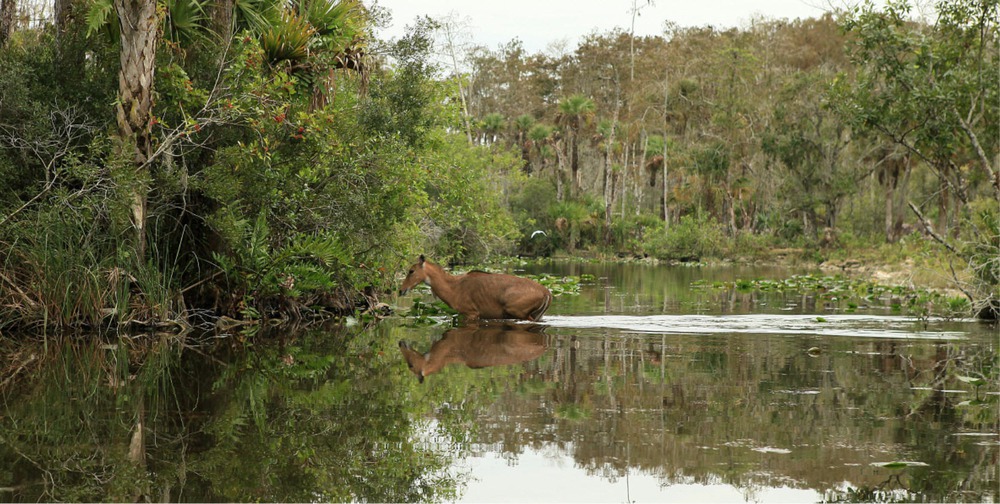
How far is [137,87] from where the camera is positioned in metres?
13.1

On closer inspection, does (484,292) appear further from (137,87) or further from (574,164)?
(574,164)

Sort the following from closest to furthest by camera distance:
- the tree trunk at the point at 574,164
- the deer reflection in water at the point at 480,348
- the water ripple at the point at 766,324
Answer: the deer reflection in water at the point at 480,348
the water ripple at the point at 766,324
the tree trunk at the point at 574,164

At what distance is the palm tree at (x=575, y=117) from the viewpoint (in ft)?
194

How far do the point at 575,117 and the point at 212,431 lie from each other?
178ft

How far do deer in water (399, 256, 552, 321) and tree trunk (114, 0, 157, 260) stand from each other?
13.8 feet

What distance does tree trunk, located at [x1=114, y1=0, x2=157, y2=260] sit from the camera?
42.6 feet

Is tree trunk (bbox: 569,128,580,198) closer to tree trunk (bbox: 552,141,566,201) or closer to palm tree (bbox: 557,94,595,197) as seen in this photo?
palm tree (bbox: 557,94,595,197)

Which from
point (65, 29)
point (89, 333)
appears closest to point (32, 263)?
point (89, 333)

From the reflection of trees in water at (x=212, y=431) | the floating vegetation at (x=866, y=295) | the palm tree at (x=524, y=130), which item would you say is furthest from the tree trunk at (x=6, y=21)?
the palm tree at (x=524, y=130)

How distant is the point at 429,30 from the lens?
20188 millimetres

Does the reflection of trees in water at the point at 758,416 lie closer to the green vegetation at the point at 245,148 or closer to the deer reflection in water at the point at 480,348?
the deer reflection in water at the point at 480,348

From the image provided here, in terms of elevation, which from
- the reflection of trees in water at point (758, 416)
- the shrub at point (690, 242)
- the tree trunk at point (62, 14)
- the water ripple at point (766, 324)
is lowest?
the shrub at point (690, 242)

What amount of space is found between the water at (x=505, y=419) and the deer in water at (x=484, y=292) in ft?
5.86

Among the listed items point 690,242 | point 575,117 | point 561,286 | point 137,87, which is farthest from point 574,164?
point 137,87
